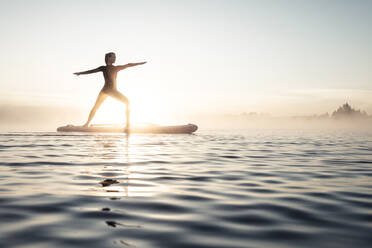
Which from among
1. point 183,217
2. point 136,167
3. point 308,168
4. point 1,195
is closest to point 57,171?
point 136,167

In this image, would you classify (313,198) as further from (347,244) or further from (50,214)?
(50,214)

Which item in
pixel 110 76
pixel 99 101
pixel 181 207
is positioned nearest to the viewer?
pixel 181 207

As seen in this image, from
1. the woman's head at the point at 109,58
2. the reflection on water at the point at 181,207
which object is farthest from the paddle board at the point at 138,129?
the reflection on water at the point at 181,207

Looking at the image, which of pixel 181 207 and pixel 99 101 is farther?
pixel 99 101

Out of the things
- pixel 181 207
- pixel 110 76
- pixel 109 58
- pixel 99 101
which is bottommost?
pixel 181 207

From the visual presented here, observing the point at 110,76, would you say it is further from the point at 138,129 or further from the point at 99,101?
the point at 138,129

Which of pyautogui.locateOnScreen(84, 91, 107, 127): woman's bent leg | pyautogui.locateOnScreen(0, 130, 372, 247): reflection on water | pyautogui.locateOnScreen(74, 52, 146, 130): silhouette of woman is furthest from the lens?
pyautogui.locateOnScreen(84, 91, 107, 127): woman's bent leg

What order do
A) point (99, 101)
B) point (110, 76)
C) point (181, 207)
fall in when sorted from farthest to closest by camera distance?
point (99, 101), point (110, 76), point (181, 207)

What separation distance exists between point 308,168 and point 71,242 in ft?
18.8

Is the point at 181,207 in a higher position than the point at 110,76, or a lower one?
lower

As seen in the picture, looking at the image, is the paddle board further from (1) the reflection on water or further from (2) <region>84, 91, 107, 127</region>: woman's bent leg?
(1) the reflection on water

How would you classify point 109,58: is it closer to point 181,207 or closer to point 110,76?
point 110,76

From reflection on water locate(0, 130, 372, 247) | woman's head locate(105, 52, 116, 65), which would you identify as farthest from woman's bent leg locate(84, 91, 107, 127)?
reflection on water locate(0, 130, 372, 247)

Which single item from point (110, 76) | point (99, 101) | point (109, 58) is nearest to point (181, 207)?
point (110, 76)
